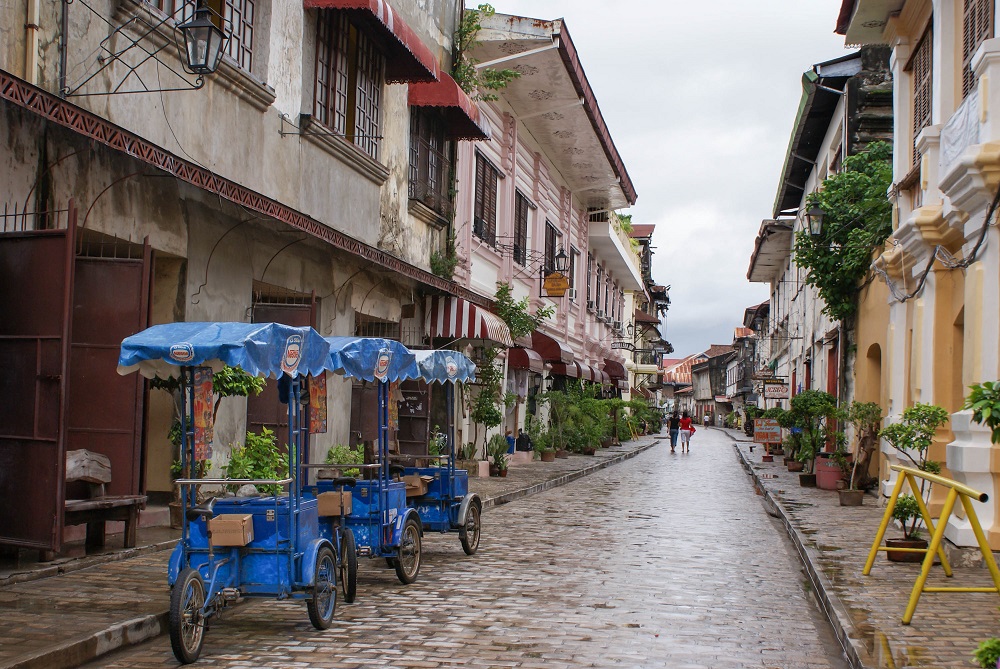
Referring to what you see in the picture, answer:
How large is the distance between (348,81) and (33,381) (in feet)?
25.8

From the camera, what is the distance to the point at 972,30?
11242 millimetres

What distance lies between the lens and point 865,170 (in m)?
20.2

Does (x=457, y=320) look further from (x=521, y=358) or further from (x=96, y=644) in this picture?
(x=96, y=644)

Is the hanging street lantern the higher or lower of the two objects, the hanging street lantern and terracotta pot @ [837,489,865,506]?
the higher

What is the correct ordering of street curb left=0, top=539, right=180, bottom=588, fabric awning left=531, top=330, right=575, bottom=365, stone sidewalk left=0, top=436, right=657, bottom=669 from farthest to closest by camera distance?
1. fabric awning left=531, top=330, right=575, bottom=365
2. street curb left=0, top=539, right=180, bottom=588
3. stone sidewalk left=0, top=436, right=657, bottom=669

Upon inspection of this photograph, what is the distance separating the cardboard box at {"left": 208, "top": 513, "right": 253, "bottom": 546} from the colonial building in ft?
20.0

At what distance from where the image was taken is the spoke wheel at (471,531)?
10.7m

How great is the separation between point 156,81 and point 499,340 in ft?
34.9

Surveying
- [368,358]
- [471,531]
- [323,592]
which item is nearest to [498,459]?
[471,531]

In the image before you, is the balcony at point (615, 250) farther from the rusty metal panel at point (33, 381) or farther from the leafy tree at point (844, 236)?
the rusty metal panel at point (33, 381)

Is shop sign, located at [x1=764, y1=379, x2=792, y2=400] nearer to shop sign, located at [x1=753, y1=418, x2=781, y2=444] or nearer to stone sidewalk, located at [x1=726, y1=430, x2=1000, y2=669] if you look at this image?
shop sign, located at [x1=753, y1=418, x2=781, y2=444]

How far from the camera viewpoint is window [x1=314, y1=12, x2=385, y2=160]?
14070mm

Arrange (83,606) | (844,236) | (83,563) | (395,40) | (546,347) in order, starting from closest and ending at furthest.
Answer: (83,606)
(83,563)
(395,40)
(844,236)
(546,347)

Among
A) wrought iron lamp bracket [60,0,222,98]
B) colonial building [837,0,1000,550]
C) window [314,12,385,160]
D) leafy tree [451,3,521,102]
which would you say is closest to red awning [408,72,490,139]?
window [314,12,385,160]
